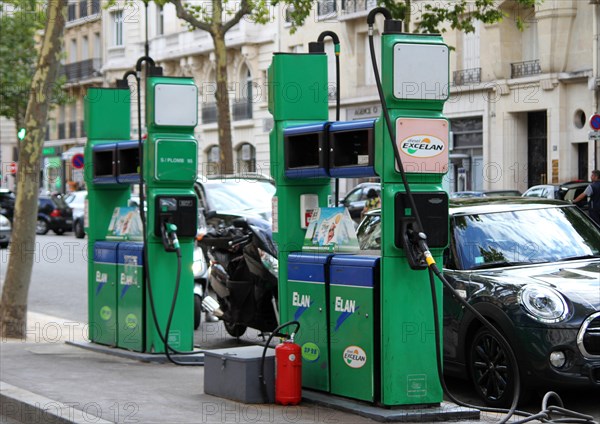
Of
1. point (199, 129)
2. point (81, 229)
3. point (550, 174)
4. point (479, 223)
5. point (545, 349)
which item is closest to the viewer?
point (545, 349)

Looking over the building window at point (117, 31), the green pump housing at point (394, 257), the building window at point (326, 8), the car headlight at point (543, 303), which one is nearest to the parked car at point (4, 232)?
the building window at point (326, 8)

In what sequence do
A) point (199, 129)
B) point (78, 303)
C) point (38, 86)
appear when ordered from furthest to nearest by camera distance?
point (199, 129)
point (78, 303)
point (38, 86)

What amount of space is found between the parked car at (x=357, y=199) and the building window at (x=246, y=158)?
18326mm

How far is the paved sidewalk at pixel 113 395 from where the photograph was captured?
7918 mm

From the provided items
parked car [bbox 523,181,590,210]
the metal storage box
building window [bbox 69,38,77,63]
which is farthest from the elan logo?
building window [bbox 69,38,77,63]

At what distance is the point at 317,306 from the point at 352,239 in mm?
529

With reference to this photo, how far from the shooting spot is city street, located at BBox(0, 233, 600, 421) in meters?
9.20

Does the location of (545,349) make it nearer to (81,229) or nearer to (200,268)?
(200,268)

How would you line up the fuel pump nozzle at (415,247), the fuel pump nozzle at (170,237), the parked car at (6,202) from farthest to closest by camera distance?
1. the parked car at (6,202)
2. the fuel pump nozzle at (170,237)
3. the fuel pump nozzle at (415,247)

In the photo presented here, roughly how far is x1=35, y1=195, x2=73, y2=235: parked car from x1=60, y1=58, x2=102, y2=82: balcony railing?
2422 cm

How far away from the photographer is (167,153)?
36.2 feet

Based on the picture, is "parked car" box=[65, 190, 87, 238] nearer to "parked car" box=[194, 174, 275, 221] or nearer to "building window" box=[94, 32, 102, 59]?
"parked car" box=[194, 174, 275, 221]

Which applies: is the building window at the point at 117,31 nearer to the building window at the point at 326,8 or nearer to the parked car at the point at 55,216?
the building window at the point at 326,8

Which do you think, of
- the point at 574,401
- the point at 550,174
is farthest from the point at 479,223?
the point at 550,174
